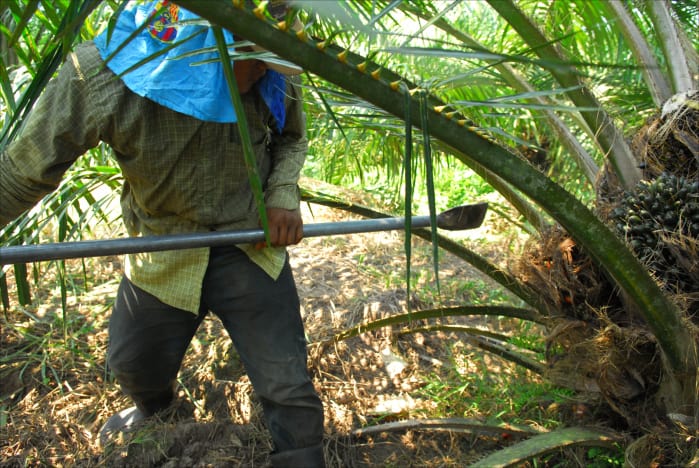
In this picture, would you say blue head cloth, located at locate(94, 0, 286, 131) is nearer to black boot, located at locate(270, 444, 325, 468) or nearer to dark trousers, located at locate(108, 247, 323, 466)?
dark trousers, located at locate(108, 247, 323, 466)

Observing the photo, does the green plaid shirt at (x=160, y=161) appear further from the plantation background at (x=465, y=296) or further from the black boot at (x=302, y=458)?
the black boot at (x=302, y=458)

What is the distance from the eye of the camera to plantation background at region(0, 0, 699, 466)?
4.67 ft

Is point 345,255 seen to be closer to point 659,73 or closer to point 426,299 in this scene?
point 426,299

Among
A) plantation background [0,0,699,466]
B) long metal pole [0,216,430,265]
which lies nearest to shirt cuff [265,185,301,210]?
long metal pole [0,216,430,265]

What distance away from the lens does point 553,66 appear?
94 cm

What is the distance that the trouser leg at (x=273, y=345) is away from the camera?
207 centimetres

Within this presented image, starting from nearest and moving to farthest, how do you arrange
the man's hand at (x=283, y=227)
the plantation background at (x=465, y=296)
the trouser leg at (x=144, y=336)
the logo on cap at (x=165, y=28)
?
1. the plantation background at (x=465, y=296)
2. the logo on cap at (x=165, y=28)
3. the man's hand at (x=283, y=227)
4. the trouser leg at (x=144, y=336)

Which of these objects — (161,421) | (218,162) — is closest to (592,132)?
(218,162)

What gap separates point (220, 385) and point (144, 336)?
70 centimetres

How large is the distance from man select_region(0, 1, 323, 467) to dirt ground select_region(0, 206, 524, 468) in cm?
32

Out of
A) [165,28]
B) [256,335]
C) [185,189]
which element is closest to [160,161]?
[185,189]

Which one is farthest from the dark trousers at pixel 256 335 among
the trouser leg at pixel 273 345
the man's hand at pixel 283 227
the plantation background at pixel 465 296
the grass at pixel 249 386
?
the grass at pixel 249 386

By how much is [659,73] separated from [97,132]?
6.94 feet

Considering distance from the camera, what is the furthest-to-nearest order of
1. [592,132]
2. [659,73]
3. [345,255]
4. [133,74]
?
[345,255], [659,73], [592,132], [133,74]
